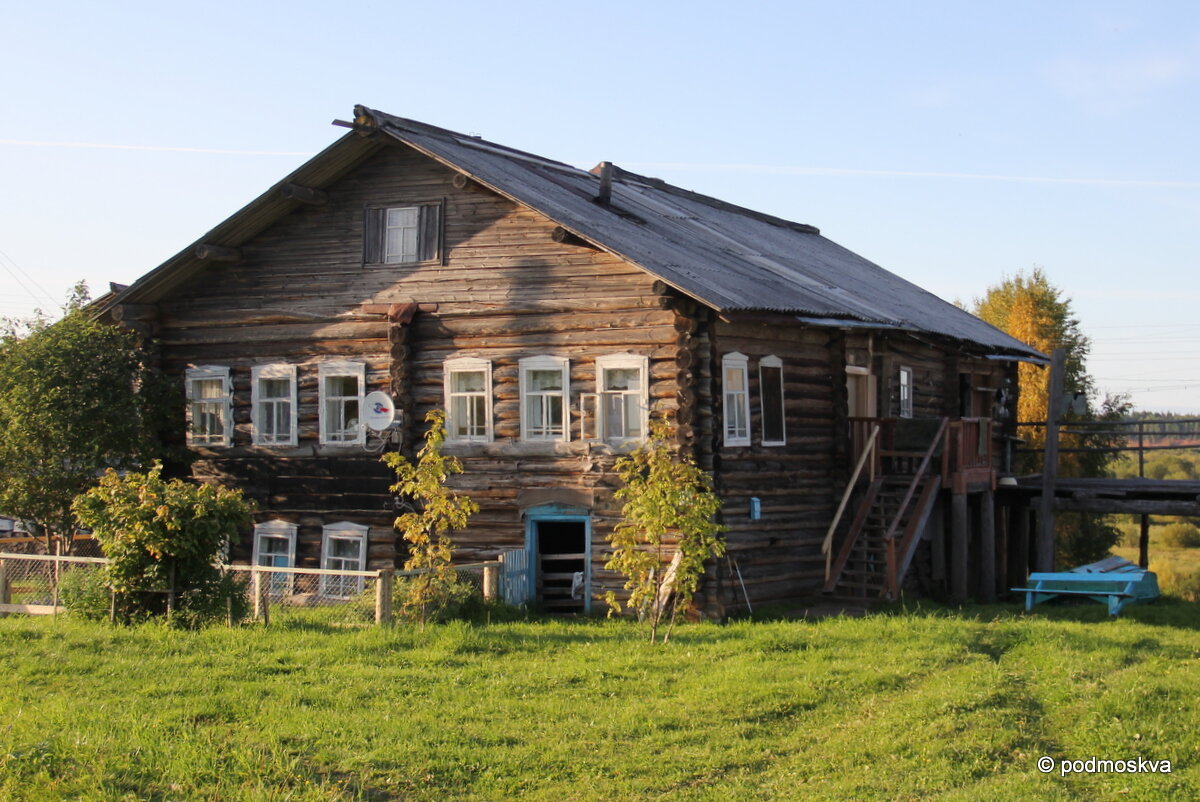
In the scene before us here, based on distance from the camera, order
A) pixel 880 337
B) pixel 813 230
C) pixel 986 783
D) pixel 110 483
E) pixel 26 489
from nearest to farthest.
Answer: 1. pixel 986 783
2. pixel 110 483
3. pixel 26 489
4. pixel 880 337
5. pixel 813 230

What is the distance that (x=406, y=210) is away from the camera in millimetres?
22297

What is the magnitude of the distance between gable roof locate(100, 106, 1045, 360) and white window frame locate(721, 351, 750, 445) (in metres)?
1.10

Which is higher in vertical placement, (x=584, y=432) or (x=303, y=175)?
(x=303, y=175)

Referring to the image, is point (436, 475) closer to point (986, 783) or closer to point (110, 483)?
point (110, 483)

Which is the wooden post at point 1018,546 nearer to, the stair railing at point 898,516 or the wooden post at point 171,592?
the stair railing at point 898,516

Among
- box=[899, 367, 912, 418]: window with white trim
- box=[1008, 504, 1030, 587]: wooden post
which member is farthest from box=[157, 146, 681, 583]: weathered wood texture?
box=[1008, 504, 1030, 587]: wooden post

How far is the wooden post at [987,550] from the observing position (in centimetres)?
2517

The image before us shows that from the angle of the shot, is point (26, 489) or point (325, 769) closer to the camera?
point (325, 769)

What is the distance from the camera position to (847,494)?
22.2 metres

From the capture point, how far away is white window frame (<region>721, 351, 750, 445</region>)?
68.2 ft

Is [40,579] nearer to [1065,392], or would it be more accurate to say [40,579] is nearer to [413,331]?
[413,331]

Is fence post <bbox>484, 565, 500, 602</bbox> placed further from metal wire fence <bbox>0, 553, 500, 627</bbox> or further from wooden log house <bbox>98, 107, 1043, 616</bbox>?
wooden log house <bbox>98, 107, 1043, 616</bbox>

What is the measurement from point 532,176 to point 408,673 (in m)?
12.6

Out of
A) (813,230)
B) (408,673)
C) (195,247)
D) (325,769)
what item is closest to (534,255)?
(195,247)
